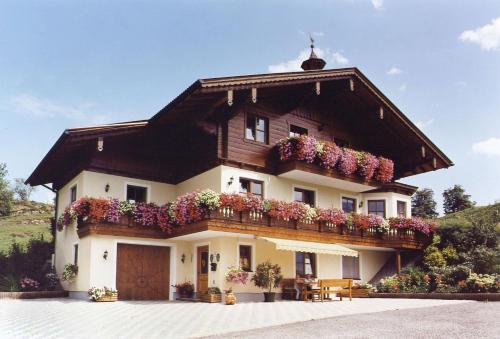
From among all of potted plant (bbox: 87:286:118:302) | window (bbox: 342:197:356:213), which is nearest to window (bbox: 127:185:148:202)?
potted plant (bbox: 87:286:118:302)

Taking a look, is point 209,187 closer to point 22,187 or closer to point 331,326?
point 331,326

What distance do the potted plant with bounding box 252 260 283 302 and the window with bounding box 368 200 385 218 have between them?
28.2 ft

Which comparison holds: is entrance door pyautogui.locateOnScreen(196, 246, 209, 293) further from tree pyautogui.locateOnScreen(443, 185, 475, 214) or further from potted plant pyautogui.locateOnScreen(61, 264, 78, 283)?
tree pyautogui.locateOnScreen(443, 185, 475, 214)

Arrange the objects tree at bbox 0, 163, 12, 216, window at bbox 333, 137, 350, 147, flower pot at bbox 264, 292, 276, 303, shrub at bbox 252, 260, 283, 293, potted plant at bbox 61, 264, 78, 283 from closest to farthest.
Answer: flower pot at bbox 264, 292, 276, 303 → shrub at bbox 252, 260, 283, 293 → potted plant at bbox 61, 264, 78, 283 → window at bbox 333, 137, 350, 147 → tree at bbox 0, 163, 12, 216

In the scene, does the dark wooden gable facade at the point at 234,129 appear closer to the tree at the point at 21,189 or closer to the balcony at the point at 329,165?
the balcony at the point at 329,165

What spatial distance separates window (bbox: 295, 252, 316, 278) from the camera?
23.7 meters

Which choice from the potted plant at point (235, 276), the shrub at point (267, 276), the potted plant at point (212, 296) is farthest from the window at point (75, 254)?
the shrub at point (267, 276)

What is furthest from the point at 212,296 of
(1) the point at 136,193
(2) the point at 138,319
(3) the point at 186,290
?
(2) the point at 138,319

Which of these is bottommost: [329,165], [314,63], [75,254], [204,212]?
[75,254]

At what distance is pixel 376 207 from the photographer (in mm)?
28031

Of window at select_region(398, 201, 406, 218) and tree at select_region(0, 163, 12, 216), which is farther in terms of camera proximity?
tree at select_region(0, 163, 12, 216)

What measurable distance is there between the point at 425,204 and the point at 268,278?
3075cm

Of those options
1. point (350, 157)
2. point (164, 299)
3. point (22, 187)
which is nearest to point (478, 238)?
point (350, 157)

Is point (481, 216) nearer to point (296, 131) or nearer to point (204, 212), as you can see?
point (296, 131)
